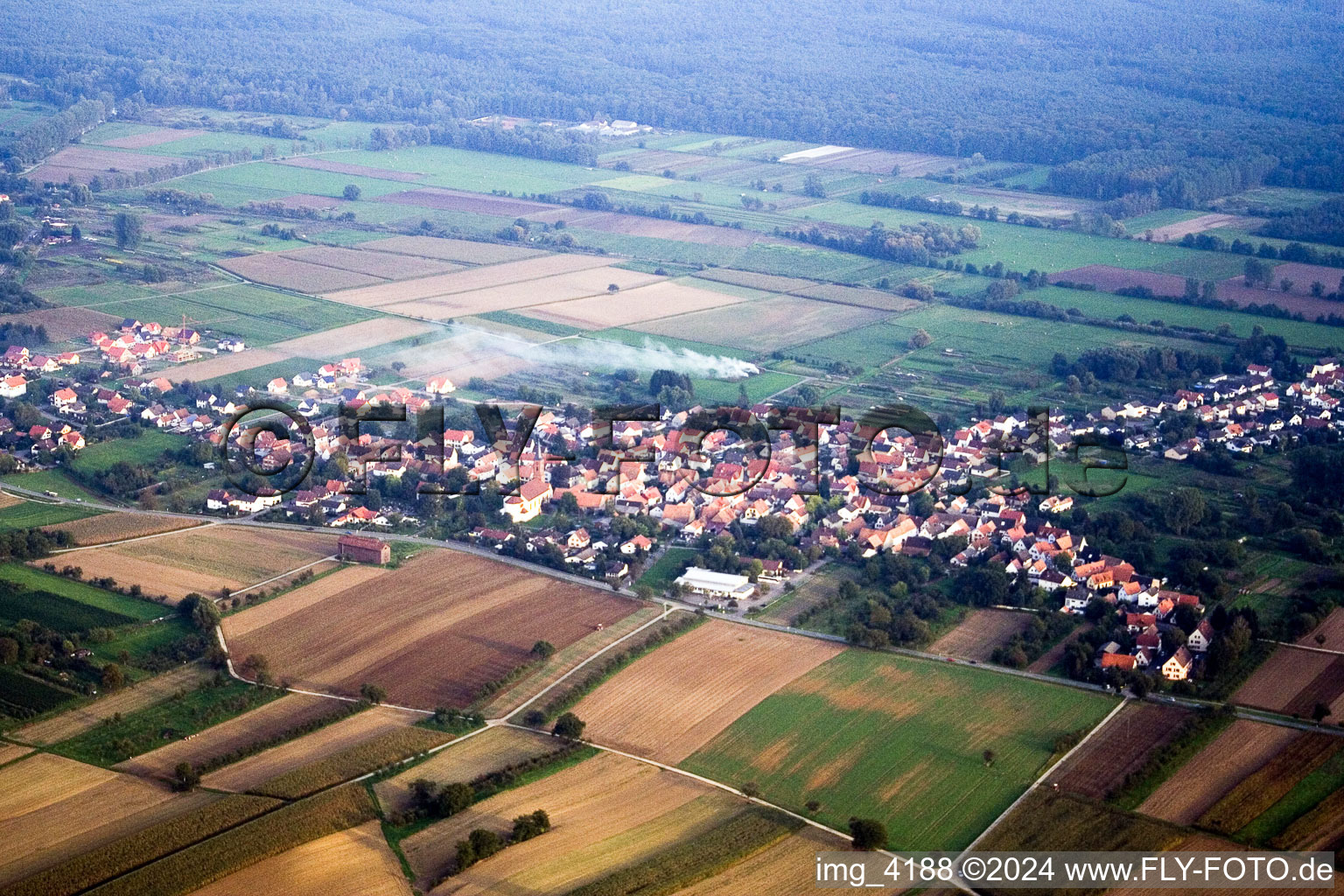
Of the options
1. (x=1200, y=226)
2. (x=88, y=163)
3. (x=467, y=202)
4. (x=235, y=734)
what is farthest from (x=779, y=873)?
(x=88, y=163)

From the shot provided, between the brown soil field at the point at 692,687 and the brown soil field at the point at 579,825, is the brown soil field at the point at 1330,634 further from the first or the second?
the brown soil field at the point at 579,825

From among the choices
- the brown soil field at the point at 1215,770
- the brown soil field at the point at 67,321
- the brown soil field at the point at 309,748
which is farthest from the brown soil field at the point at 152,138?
the brown soil field at the point at 1215,770

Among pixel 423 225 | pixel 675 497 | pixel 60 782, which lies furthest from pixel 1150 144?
pixel 60 782

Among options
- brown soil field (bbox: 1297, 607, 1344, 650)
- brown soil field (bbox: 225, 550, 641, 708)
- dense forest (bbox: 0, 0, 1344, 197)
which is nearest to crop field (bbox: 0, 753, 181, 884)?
brown soil field (bbox: 225, 550, 641, 708)

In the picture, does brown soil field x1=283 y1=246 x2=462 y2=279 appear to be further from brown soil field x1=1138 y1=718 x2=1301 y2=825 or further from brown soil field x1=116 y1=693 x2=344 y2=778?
brown soil field x1=1138 y1=718 x2=1301 y2=825

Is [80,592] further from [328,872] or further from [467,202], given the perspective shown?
[467,202]

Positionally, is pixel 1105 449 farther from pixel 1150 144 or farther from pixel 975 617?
pixel 1150 144
